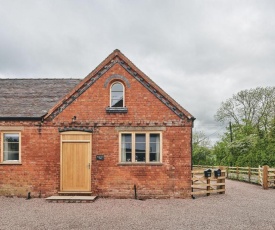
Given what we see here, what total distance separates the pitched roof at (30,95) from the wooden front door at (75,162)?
1982 millimetres

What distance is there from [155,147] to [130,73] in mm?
3858

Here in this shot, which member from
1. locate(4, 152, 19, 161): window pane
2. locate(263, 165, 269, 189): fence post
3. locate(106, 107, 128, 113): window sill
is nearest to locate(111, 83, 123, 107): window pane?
locate(106, 107, 128, 113): window sill

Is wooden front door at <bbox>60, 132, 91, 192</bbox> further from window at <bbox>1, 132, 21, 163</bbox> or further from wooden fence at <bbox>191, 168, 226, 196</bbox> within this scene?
wooden fence at <bbox>191, 168, 226, 196</bbox>

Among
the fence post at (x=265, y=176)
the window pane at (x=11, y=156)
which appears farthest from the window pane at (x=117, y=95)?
the fence post at (x=265, y=176)

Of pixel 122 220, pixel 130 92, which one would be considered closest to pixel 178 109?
pixel 130 92

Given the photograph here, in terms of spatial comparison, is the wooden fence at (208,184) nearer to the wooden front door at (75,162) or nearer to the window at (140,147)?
the window at (140,147)

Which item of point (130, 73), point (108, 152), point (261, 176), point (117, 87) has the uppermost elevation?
point (130, 73)

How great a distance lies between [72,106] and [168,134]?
491 cm

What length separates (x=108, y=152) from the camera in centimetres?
1352

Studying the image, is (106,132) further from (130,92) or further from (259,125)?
(259,125)

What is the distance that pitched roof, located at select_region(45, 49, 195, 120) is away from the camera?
44.7ft

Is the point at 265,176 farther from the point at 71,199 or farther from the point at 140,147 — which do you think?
the point at 71,199

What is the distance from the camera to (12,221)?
29.8 ft

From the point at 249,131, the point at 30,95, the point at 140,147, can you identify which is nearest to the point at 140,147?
the point at 140,147
